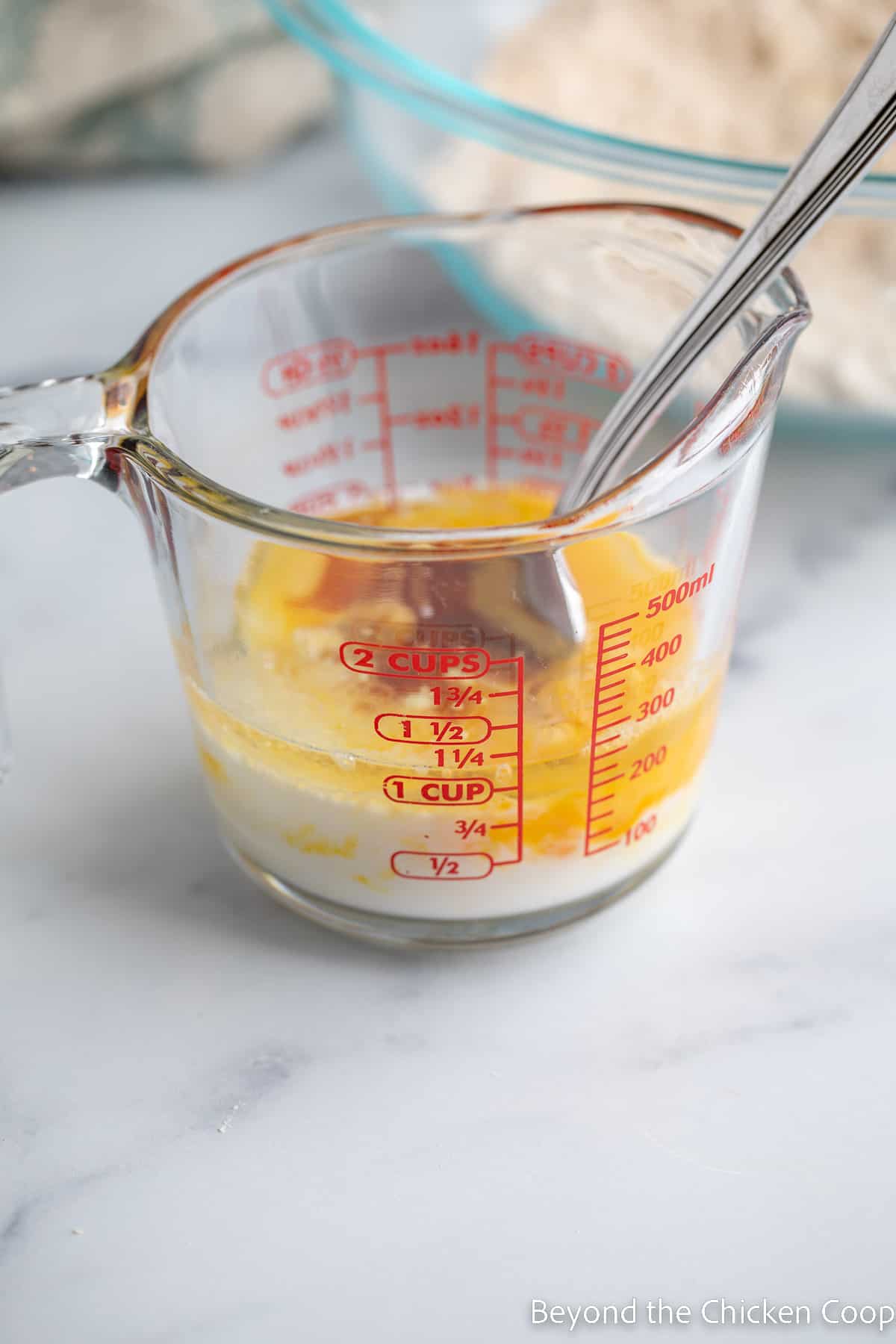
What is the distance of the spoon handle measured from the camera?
592 mm

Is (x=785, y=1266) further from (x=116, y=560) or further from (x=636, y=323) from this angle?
(x=116, y=560)

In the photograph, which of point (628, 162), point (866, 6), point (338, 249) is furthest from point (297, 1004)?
point (866, 6)

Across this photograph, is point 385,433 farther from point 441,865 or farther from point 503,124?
point 441,865

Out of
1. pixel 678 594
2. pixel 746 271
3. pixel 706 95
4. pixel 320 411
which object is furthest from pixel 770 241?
pixel 706 95

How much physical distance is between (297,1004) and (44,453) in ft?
0.98

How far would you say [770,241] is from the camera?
2.12 ft

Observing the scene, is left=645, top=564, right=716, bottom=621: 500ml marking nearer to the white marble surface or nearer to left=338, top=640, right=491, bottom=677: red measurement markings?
left=338, top=640, right=491, bottom=677: red measurement markings

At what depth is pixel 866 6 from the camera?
3.51 feet

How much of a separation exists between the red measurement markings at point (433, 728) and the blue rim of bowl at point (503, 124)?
0.40 meters

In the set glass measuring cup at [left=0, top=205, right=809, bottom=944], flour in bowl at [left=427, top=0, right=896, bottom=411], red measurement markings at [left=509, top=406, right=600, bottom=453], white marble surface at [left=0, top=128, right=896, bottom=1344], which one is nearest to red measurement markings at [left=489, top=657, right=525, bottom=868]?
glass measuring cup at [left=0, top=205, right=809, bottom=944]

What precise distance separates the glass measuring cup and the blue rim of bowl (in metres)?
0.09

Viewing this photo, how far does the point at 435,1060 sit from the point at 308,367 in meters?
0.45

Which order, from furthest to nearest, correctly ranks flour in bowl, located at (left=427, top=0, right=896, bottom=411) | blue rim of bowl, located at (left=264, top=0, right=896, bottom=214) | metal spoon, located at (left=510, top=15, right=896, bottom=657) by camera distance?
flour in bowl, located at (left=427, top=0, right=896, bottom=411) → blue rim of bowl, located at (left=264, top=0, right=896, bottom=214) → metal spoon, located at (left=510, top=15, right=896, bottom=657)

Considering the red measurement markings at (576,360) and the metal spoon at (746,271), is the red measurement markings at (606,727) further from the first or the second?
the red measurement markings at (576,360)
